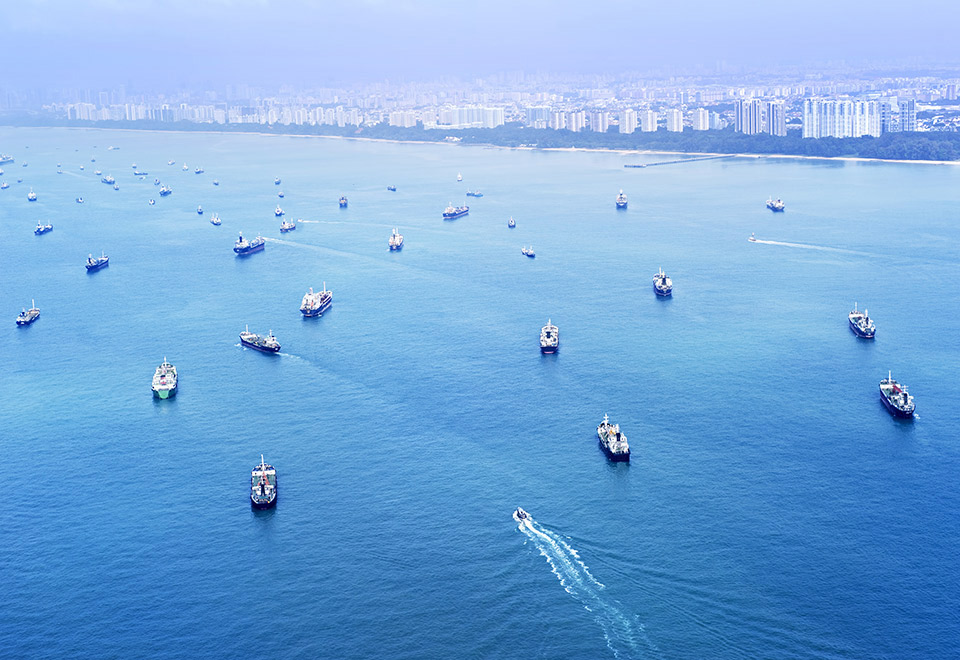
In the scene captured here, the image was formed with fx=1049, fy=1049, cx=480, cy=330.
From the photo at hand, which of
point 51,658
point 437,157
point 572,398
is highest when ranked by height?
point 437,157

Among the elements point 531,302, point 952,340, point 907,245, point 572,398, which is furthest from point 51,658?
point 907,245

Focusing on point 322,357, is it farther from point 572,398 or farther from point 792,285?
point 792,285

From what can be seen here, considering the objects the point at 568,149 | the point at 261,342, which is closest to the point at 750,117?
the point at 568,149

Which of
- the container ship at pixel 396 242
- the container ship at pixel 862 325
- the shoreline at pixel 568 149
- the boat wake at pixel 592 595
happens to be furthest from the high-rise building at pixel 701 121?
the boat wake at pixel 592 595

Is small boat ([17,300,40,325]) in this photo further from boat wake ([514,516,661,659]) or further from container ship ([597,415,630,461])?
boat wake ([514,516,661,659])

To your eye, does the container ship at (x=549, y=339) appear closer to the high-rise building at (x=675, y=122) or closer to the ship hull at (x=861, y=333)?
the ship hull at (x=861, y=333)

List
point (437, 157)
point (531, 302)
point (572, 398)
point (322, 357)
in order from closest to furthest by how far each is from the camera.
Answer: point (572, 398)
point (322, 357)
point (531, 302)
point (437, 157)

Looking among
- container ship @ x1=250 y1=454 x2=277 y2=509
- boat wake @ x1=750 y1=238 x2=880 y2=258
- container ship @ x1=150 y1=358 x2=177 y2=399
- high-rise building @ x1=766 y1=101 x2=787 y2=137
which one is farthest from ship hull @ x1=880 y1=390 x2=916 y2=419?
high-rise building @ x1=766 y1=101 x2=787 y2=137
